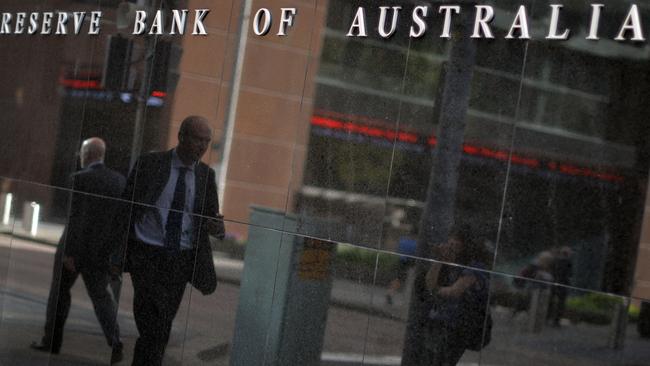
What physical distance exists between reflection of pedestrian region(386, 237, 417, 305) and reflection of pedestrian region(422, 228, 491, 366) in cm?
19

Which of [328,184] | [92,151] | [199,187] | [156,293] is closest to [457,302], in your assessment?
[328,184]

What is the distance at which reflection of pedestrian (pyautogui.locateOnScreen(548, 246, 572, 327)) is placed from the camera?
666 centimetres

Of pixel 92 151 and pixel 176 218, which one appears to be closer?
pixel 176 218

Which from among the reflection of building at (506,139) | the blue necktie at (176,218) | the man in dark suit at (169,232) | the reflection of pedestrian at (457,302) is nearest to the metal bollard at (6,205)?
the man in dark suit at (169,232)

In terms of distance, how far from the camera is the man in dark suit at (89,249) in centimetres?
977

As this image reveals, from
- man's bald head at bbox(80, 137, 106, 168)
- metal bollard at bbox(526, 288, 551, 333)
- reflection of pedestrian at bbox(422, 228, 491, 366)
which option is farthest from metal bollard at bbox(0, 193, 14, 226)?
metal bollard at bbox(526, 288, 551, 333)

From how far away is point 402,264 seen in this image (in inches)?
296

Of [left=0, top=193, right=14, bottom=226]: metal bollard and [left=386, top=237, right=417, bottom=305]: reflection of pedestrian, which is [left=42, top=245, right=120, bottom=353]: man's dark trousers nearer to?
[left=0, top=193, right=14, bottom=226]: metal bollard

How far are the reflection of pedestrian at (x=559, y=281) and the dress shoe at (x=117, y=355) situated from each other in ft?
13.7

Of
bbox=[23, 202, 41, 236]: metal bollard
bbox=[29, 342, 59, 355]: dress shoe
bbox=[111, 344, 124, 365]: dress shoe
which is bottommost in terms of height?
bbox=[29, 342, 59, 355]: dress shoe

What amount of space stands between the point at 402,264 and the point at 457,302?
0.51m

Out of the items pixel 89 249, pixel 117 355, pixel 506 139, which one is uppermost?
pixel 506 139

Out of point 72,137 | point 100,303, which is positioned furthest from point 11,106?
point 100,303

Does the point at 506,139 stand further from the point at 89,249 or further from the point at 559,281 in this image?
the point at 89,249
